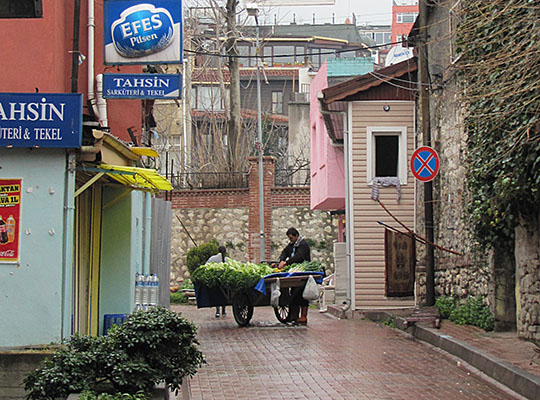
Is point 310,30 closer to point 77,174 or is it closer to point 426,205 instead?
point 426,205

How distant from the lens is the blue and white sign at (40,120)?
10.1 m

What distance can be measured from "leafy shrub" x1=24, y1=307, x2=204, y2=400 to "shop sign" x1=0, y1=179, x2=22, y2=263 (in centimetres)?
202

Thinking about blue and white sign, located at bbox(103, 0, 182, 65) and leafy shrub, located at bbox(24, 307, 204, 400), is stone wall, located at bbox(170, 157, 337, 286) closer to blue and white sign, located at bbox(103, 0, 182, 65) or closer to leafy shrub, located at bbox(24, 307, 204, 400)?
blue and white sign, located at bbox(103, 0, 182, 65)

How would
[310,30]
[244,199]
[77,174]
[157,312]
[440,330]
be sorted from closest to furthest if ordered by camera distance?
[157,312], [77,174], [440,330], [244,199], [310,30]

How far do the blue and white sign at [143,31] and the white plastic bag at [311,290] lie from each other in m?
6.44

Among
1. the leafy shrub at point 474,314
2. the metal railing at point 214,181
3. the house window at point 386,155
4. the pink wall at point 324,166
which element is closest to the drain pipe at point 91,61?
the leafy shrub at point 474,314

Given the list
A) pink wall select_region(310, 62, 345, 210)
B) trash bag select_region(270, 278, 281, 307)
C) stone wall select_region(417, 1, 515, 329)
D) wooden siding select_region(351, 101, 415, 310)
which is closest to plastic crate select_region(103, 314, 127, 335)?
trash bag select_region(270, 278, 281, 307)

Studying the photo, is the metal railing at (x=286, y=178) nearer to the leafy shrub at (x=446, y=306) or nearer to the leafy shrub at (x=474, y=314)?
the leafy shrub at (x=446, y=306)

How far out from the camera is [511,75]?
35.7 ft

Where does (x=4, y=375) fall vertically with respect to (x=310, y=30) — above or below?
below

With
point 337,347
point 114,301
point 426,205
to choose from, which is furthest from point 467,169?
point 114,301

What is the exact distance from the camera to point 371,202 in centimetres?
2177

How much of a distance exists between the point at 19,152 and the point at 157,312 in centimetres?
282

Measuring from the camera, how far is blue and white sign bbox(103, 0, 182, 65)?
40.1ft
